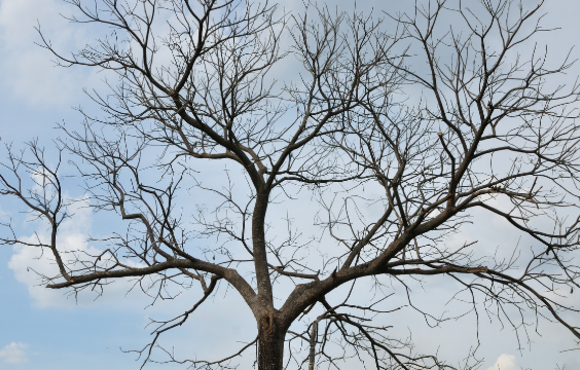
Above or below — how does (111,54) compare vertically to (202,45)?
above

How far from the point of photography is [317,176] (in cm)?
690

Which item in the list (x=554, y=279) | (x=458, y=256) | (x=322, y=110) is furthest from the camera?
(x=322, y=110)

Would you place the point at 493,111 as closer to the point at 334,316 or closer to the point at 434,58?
the point at 434,58

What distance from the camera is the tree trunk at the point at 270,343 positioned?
5.52 metres

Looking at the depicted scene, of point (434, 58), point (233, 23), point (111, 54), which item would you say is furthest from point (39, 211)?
point (434, 58)

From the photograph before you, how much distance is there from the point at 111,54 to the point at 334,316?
4.22 meters

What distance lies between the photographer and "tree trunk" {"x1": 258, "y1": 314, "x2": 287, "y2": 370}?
18.1 feet

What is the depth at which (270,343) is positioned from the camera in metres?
5.58

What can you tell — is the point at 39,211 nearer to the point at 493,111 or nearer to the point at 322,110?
the point at 322,110

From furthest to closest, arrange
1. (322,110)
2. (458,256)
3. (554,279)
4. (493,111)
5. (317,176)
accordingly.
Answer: (317,176)
(322,110)
(458,256)
(554,279)
(493,111)

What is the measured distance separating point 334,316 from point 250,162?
221 centimetres

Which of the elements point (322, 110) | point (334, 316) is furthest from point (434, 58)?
point (334, 316)

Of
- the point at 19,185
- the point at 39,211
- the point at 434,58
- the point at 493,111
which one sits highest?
the point at 19,185

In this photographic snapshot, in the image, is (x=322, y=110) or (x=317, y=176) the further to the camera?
(x=317, y=176)
